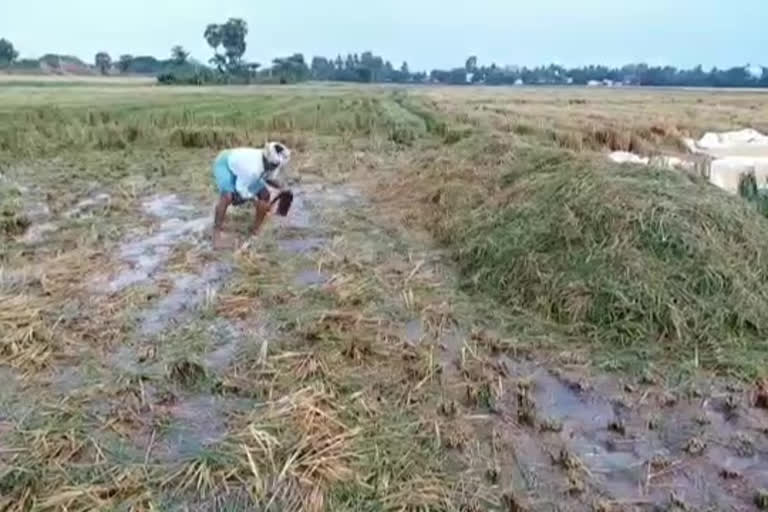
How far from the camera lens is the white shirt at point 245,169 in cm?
566

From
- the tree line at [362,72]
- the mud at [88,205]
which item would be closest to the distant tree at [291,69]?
the tree line at [362,72]

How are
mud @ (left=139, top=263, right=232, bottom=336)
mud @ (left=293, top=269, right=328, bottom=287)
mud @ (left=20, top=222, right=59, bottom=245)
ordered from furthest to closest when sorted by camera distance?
mud @ (left=20, top=222, right=59, bottom=245) < mud @ (left=293, top=269, right=328, bottom=287) < mud @ (left=139, top=263, right=232, bottom=336)

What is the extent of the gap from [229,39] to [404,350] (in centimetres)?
5445

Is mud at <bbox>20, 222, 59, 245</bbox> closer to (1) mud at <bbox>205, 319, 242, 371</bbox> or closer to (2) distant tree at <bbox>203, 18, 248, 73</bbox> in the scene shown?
(1) mud at <bbox>205, 319, 242, 371</bbox>

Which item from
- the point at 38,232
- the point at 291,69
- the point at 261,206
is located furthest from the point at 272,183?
the point at 291,69

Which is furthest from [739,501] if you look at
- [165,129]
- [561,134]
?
[165,129]

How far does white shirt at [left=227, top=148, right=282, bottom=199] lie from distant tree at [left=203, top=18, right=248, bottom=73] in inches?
1992

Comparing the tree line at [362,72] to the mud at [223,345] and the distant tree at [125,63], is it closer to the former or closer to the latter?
the distant tree at [125,63]

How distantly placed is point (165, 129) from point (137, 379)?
11.1m

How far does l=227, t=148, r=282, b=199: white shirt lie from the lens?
18.6ft

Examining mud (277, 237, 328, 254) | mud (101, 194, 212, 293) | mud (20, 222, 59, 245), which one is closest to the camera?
mud (101, 194, 212, 293)

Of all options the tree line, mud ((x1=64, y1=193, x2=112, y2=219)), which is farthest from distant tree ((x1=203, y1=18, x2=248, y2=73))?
mud ((x1=64, y1=193, x2=112, y2=219))

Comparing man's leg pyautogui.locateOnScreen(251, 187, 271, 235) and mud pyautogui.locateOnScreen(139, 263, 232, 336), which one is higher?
man's leg pyautogui.locateOnScreen(251, 187, 271, 235)

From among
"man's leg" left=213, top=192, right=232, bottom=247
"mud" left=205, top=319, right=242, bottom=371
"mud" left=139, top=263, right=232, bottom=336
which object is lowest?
"mud" left=139, top=263, right=232, bottom=336
